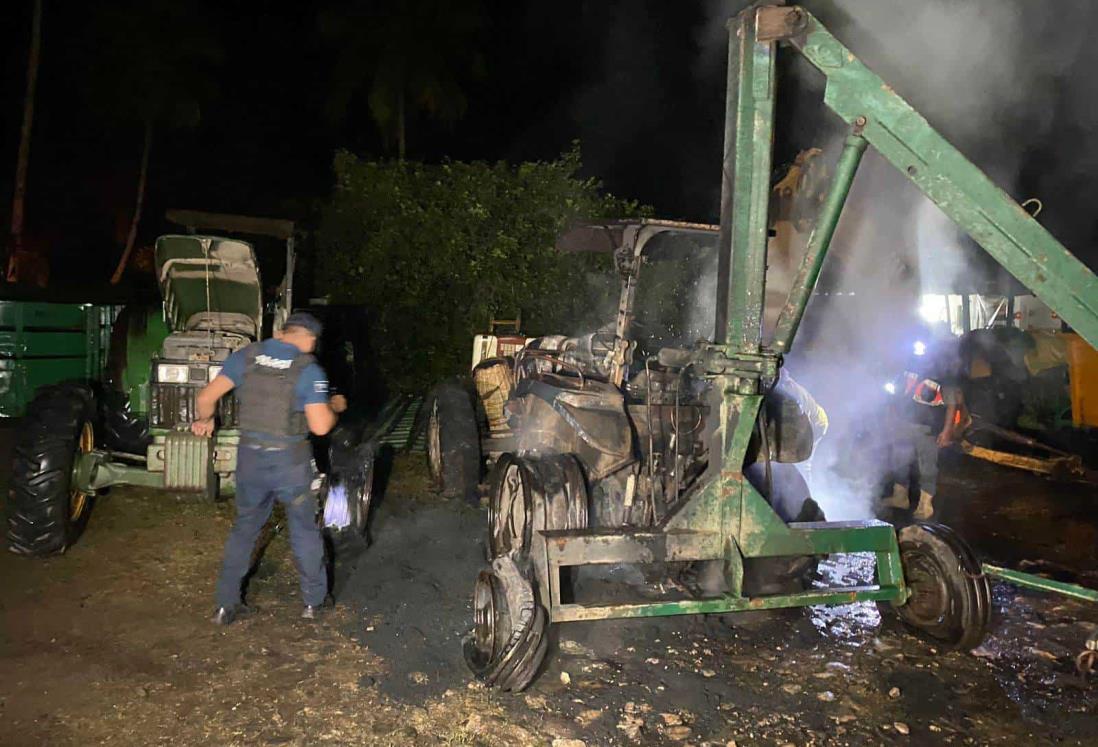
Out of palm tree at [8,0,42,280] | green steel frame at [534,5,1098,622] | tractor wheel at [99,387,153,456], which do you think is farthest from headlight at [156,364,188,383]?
palm tree at [8,0,42,280]

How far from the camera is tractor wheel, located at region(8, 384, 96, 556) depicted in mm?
5730

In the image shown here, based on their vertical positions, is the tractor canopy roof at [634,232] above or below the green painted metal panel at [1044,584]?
above

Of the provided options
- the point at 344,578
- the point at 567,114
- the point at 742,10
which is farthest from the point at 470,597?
the point at 567,114

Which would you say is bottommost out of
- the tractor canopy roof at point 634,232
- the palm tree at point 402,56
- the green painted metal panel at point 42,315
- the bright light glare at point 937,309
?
the green painted metal panel at point 42,315

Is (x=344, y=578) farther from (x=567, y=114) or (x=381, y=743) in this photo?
(x=567, y=114)

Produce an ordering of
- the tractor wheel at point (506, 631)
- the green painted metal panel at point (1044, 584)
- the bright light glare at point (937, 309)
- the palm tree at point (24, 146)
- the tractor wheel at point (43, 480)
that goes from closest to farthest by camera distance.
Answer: the tractor wheel at point (506, 631), the green painted metal panel at point (1044, 584), the tractor wheel at point (43, 480), the bright light glare at point (937, 309), the palm tree at point (24, 146)

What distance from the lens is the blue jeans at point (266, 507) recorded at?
505cm

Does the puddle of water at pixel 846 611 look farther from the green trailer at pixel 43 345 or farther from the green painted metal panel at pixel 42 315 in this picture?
the green painted metal panel at pixel 42 315

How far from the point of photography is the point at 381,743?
3777 mm

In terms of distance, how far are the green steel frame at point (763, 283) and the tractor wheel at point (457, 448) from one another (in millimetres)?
3684

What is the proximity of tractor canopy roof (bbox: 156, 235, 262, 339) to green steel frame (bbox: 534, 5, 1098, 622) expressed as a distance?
14.9ft

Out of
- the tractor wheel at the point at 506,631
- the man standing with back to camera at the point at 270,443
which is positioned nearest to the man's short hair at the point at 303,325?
the man standing with back to camera at the point at 270,443

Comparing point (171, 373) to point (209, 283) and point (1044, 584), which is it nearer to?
point (209, 283)

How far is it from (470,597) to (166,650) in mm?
1975
